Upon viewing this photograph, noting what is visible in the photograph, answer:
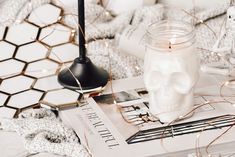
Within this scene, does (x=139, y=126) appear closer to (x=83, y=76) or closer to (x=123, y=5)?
(x=83, y=76)

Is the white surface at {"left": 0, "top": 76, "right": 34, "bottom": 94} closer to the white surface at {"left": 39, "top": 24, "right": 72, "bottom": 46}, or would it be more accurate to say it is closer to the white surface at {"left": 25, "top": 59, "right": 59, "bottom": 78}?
the white surface at {"left": 25, "top": 59, "right": 59, "bottom": 78}

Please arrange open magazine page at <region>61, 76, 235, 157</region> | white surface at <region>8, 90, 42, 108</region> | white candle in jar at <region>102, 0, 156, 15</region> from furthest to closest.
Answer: white candle in jar at <region>102, 0, 156, 15</region>, white surface at <region>8, 90, 42, 108</region>, open magazine page at <region>61, 76, 235, 157</region>

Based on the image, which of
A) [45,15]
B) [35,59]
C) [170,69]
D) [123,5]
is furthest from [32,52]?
[170,69]

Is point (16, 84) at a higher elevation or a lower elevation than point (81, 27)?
lower

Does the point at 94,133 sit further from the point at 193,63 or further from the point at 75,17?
the point at 75,17

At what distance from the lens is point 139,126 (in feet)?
2.90

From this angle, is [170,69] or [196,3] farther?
[196,3]

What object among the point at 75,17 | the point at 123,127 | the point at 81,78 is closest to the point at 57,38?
the point at 75,17

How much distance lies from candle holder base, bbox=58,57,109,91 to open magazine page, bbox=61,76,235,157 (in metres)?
0.03

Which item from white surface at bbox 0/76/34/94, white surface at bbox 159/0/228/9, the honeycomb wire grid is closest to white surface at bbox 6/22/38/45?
the honeycomb wire grid

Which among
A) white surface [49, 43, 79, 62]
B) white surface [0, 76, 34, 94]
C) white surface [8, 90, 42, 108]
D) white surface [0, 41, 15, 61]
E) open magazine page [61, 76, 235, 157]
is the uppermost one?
white surface [0, 41, 15, 61]

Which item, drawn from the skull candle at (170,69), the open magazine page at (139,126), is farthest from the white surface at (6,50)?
the skull candle at (170,69)

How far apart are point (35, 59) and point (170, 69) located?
0.35 m

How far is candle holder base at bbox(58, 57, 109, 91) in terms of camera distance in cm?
100
